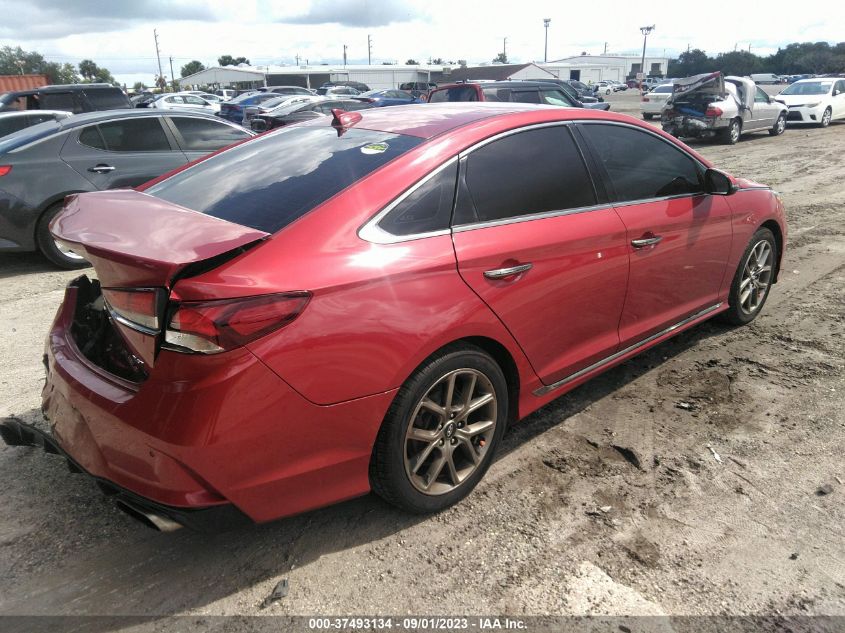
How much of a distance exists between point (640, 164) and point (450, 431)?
2.07 meters

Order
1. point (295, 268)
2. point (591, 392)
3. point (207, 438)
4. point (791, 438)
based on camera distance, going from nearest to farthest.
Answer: point (207, 438)
point (295, 268)
point (791, 438)
point (591, 392)

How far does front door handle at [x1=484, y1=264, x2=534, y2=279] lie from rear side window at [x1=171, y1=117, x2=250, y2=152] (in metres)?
6.09

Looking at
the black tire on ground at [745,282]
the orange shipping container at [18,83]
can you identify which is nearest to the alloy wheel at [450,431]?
the black tire on ground at [745,282]

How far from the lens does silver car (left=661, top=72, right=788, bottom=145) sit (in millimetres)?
15930

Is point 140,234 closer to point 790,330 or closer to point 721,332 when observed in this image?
point 721,332

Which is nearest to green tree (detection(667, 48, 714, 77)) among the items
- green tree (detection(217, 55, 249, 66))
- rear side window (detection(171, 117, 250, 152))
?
green tree (detection(217, 55, 249, 66))

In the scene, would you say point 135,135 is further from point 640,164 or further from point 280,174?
point 640,164

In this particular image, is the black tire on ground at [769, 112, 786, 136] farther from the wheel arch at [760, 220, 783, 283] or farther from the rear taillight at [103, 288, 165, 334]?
the rear taillight at [103, 288, 165, 334]

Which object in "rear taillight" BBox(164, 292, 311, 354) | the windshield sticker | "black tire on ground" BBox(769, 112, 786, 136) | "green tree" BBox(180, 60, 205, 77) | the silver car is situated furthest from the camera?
"green tree" BBox(180, 60, 205, 77)

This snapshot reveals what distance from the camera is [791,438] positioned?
Answer: 341cm

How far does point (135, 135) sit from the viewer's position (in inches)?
288

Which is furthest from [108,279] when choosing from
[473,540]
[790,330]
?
[790,330]

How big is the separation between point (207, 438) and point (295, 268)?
0.64 m

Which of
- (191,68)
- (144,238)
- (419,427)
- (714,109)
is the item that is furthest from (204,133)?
(191,68)
